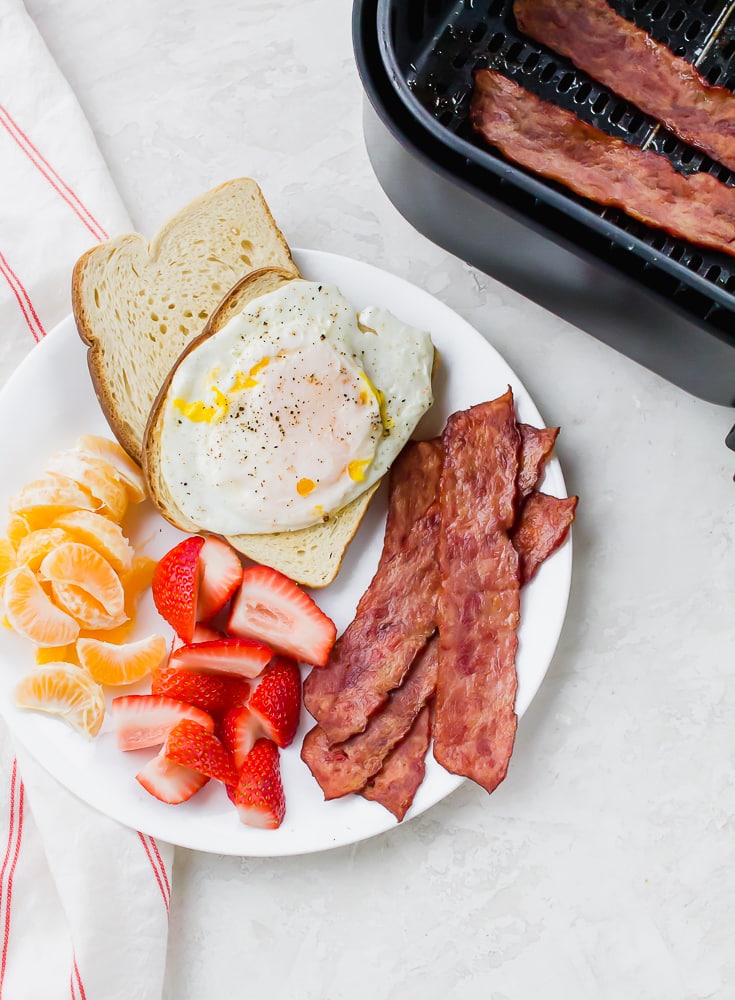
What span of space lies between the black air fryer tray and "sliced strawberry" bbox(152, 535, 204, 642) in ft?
2.13

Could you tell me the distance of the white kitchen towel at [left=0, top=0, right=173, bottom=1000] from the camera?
167cm

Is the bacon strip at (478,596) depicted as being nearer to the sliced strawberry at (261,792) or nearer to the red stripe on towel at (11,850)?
the sliced strawberry at (261,792)

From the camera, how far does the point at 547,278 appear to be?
1.43m

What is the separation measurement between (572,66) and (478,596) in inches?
33.1

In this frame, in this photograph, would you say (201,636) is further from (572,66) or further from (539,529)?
(572,66)

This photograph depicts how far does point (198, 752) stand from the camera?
159 cm

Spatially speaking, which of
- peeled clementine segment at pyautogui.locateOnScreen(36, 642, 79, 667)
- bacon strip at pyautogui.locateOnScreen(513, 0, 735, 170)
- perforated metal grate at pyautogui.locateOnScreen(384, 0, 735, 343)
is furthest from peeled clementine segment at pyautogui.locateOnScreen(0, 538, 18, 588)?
bacon strip at pyautogui.locateOnScreen(513, 0, 735, 170)

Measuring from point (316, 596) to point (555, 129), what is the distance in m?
0.85

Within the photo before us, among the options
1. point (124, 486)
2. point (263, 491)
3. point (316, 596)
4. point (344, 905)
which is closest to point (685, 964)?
point (344, 905)

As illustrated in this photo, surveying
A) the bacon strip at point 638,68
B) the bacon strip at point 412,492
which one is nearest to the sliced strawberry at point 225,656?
the bacon strip at point 412,492

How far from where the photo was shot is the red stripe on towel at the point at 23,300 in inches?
70.4

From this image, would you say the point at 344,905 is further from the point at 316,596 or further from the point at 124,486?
the point at 124,486

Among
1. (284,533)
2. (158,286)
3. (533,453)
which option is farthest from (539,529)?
(158,286)

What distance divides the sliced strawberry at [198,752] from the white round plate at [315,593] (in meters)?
0.05
